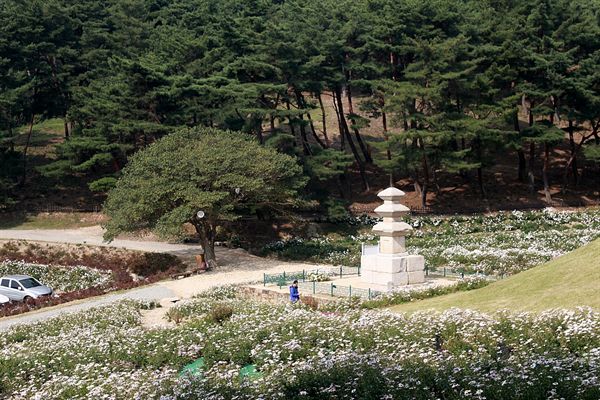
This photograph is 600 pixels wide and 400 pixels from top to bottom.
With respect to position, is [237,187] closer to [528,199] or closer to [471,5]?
[528,199]

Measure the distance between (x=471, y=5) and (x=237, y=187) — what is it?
35564 millimetres

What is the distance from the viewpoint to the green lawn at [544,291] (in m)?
18.7

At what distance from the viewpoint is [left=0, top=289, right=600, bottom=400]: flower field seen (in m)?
11.9

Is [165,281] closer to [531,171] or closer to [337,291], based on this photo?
[337,291]

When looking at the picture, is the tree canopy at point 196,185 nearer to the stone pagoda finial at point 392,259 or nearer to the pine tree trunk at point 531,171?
the stone pagoda finial at point 392,259

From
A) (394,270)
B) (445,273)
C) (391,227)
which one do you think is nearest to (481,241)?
(445,273)

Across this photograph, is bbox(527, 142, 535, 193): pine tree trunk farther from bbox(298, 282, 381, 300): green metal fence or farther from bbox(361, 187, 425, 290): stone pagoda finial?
bbox(298, 282, 381, 300): green metal fence

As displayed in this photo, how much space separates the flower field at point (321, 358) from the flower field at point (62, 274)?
1539cm

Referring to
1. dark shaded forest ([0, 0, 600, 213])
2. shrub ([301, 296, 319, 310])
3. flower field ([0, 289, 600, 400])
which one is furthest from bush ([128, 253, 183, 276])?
flower field ([0, 289, 600, 400])

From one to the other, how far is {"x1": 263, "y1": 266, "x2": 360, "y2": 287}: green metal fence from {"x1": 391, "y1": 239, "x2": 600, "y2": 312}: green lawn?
25.9 feet

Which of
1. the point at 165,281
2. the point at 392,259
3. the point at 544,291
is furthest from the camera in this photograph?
the point at 165,281

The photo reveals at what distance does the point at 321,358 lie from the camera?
14.3 m

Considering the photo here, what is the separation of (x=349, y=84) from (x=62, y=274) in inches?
1033

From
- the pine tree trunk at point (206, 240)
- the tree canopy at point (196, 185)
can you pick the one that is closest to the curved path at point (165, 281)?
the pine tree trunk at point (206, 240)
